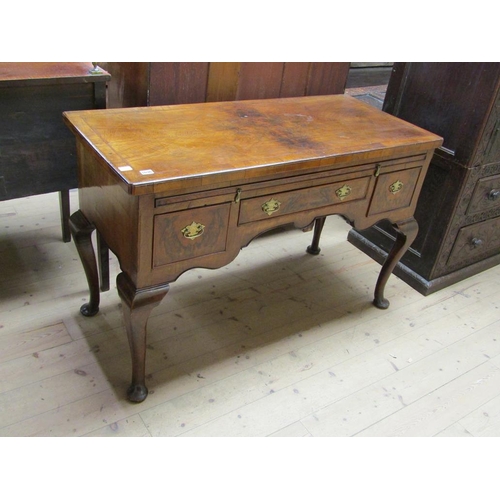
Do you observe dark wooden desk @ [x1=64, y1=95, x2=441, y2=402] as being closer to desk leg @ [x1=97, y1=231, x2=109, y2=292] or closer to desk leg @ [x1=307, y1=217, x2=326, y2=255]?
desk leg @ [x1=97, y1=231, x2=109, y2=292]

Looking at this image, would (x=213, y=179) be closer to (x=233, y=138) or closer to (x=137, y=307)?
(x=233, y=138)

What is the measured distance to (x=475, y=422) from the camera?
1.85 meters

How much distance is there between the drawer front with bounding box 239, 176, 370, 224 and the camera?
5.29ft

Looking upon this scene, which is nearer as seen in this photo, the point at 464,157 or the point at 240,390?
the point at 240,390

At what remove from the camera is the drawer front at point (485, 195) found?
2305mm

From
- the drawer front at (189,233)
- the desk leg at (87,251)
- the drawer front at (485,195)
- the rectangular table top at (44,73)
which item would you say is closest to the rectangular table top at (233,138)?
the drawer front at (189,233)

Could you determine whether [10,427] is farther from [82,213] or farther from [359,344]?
[359,344]

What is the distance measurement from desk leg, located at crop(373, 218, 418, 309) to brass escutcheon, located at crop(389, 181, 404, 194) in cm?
18

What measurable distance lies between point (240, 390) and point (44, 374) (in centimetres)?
67

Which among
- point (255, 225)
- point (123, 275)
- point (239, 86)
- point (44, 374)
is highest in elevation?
point (239, 86)

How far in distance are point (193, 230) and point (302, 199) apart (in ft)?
1.33

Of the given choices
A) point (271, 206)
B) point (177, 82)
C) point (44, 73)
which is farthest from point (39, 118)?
point (271, 206)

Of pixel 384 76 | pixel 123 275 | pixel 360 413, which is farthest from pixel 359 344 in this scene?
pixel 384 76

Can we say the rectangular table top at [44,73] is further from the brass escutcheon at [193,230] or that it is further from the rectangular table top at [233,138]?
the brass escutcheon at [193,230]
